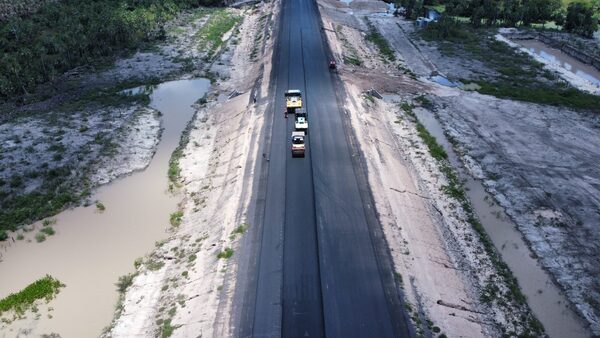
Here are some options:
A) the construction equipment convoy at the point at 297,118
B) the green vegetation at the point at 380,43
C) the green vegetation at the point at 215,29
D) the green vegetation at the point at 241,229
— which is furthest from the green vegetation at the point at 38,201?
the green vegetation at the point at 380,43

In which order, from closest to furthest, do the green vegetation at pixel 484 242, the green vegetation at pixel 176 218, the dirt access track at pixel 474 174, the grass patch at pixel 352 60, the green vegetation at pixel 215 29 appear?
the green vegetation at pixel 484 242 → the dirt access track at pixel 474 174 → the green vegetation at pixel 176 218 → the grass patch at pixel 352 60 → the green vegetation at pixel 215 29

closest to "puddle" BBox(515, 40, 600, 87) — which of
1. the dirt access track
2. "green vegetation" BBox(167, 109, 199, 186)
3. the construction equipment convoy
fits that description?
the dirt access track

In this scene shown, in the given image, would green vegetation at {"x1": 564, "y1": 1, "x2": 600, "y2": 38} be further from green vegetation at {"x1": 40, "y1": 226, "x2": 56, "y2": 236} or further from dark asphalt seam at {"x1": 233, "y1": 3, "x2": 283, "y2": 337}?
green vegetation at {"x1": 40, "y1": 226, "x2": 56, "y2": 236}

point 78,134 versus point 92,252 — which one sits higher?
point 78,134

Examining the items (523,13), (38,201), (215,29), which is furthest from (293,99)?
(523,13)

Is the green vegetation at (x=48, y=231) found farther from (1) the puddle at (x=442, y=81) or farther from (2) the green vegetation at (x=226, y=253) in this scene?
(1) the puddle at (x=442, y=81)

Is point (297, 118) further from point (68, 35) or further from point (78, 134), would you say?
point (68, 35)
